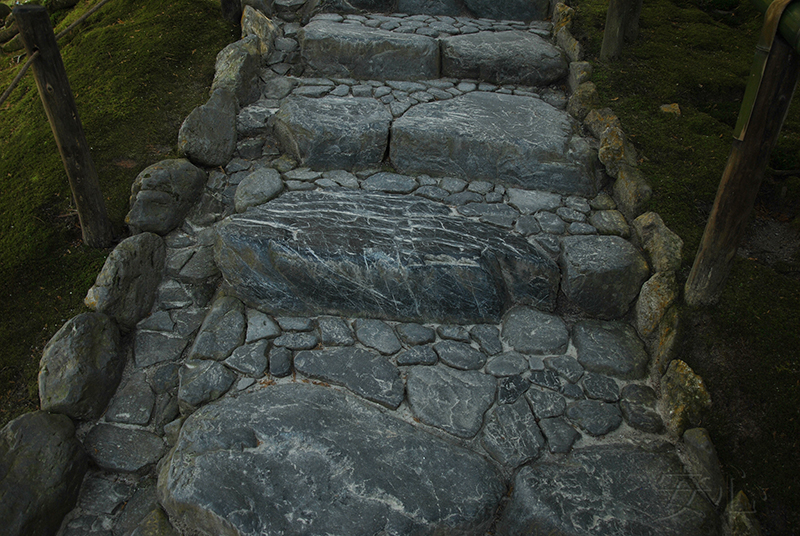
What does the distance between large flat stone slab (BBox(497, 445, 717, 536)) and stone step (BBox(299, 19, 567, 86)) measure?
4169 mm

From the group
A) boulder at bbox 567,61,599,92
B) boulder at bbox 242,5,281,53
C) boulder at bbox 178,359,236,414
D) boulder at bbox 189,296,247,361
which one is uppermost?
boulder at bbox 242,5,281,53

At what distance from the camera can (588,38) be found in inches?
227

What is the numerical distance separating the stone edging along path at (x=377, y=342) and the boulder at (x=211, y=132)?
0.03 m

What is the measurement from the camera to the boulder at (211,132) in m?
4.63

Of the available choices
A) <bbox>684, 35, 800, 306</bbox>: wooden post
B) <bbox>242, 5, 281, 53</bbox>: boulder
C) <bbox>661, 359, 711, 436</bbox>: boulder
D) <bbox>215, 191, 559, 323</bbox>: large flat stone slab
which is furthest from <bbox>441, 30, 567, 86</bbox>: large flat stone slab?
<bbox>661, 359, 711, 436</bbox>: boulder

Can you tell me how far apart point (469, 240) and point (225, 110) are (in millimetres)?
2694

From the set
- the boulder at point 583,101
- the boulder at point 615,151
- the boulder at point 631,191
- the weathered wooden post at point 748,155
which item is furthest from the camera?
the boulder at point 583,101

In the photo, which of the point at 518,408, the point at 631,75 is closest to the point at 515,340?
the point at 518,408

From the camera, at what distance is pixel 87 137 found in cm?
458

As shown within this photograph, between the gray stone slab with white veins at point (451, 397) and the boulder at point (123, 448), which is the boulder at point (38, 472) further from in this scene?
the gray stone slab with white veins at point (451, 397)

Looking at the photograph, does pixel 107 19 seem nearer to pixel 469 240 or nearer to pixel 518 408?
pixel 469 240

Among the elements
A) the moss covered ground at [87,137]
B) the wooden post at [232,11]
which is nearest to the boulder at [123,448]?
the moss covered ground at [87,137]

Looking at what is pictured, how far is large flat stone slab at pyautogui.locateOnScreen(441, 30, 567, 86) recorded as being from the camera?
18.6 ft

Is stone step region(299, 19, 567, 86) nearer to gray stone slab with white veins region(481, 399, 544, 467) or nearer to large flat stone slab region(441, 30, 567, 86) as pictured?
large flat stone slab region(441, 30, 567, 86)
